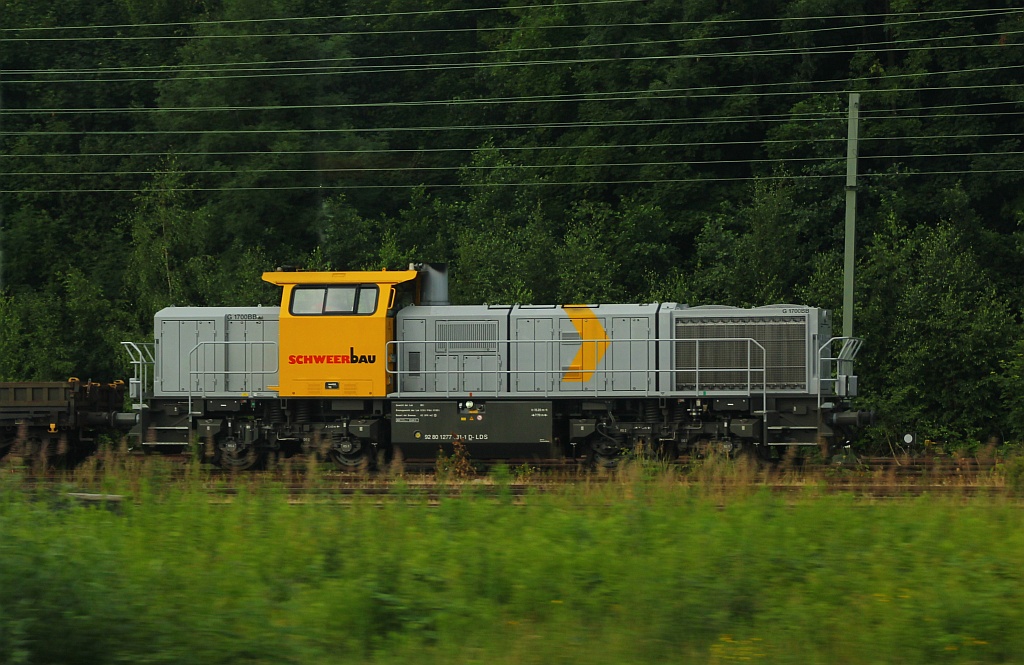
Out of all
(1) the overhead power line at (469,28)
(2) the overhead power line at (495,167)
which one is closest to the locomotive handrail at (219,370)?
(2) the overhead power line at (495,167)

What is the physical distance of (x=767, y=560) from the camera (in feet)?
24.3

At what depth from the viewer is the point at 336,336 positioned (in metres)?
16.9

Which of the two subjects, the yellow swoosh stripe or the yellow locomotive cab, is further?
the yellow swoosh stripe

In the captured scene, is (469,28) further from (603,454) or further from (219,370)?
(603,454)

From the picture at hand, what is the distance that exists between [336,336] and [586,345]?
4.09 metres

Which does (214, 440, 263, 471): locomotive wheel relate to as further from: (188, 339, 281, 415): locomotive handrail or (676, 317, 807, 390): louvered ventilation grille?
(676, 317, 807, 390): louvered ventilation grille

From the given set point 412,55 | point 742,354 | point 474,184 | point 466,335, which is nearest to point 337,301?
point 466,335

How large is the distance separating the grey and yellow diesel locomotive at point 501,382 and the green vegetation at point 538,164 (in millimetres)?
7298

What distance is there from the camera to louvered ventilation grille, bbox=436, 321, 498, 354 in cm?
1767

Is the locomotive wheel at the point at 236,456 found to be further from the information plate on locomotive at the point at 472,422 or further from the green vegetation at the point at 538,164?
the green vegetation at the point at 538,164

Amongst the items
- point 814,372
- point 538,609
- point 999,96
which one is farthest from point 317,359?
point 999,96

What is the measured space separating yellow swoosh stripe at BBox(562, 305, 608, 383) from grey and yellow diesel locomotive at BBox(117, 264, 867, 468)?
0.08 ft

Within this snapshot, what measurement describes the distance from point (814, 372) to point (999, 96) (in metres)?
17.2

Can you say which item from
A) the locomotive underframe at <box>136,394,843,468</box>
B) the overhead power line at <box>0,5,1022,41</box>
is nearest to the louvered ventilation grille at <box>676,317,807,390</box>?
the locomotive underframe at <box>136,394,843,468</box>
